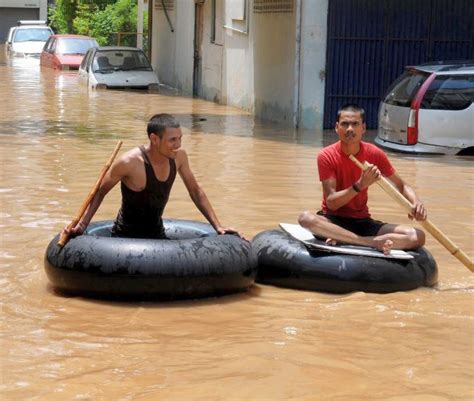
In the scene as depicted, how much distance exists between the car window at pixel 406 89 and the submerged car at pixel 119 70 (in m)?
14.0

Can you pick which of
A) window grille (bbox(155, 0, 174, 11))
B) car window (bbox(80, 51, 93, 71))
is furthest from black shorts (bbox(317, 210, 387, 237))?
window grille (bbox(155, 0, 174, 11))

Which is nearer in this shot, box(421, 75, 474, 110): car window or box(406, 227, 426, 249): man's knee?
box(406, 227, 426, 249): man's knee

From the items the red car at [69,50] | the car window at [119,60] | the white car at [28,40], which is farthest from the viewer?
the white car at [28,40]

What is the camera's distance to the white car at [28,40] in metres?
42.5

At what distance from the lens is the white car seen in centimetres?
4250

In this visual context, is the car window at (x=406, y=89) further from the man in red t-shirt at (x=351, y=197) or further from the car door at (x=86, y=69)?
the car door at (x=86, y=69)

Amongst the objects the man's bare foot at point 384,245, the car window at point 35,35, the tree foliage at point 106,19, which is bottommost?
the man's bare foot at point 384,245

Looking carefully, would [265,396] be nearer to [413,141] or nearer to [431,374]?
[431,374]

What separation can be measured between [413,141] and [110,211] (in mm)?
6434

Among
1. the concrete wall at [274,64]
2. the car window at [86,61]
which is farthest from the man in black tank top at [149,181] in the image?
the car window at [86,61]

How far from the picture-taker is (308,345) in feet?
23.0

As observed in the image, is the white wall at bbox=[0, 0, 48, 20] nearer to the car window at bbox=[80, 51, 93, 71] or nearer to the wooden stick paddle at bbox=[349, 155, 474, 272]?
the car window at bbox=[80, 51, 93, 71]

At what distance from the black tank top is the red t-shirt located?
1.13 metres

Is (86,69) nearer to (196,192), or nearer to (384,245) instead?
(196,192)
